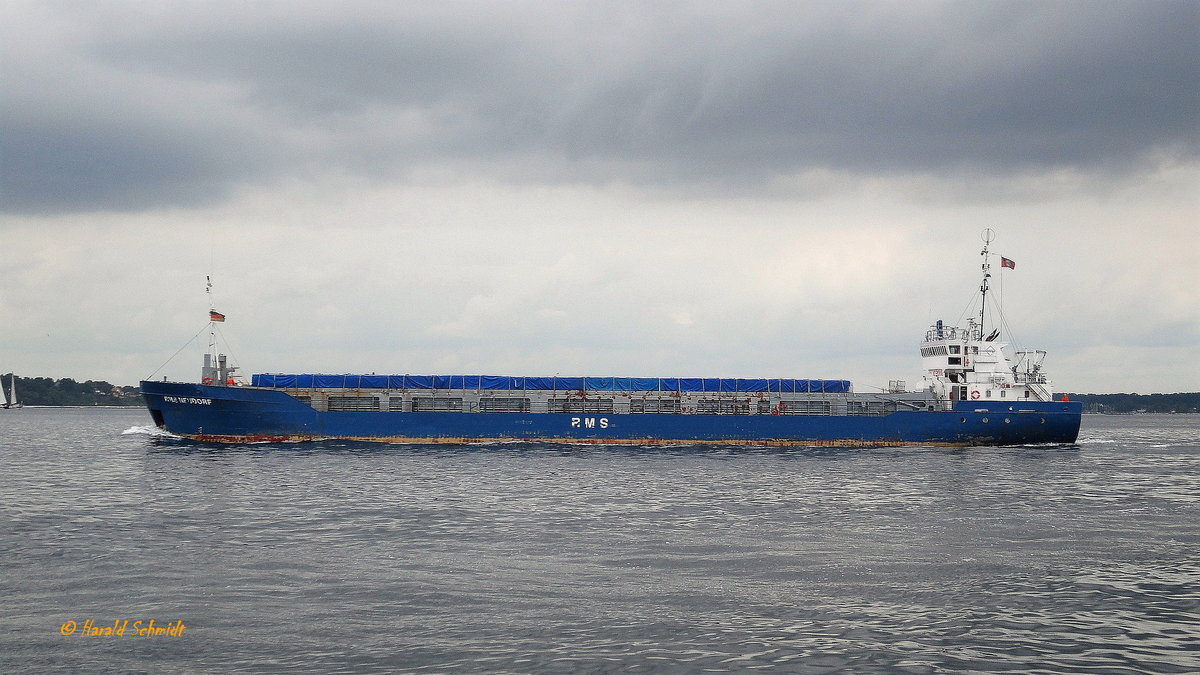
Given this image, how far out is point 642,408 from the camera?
8188 cm

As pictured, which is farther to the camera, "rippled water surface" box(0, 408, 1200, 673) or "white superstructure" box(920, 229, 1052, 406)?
"white superstructure" box(920, 229, 1052, 406)

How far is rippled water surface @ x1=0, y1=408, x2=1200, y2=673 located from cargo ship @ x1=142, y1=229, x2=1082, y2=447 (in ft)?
84.3

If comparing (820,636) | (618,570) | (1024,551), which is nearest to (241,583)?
(618,570)

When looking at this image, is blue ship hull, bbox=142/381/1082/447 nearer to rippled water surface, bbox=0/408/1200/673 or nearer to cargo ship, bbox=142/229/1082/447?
cargo ship, bbox=142/229/1082/447

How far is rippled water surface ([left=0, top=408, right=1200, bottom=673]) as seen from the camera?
1783 centimetres

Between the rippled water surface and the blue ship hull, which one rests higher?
the blue ship hull

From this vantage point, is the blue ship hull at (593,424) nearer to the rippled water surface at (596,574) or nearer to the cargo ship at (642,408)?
the cargo ship at (642,408)

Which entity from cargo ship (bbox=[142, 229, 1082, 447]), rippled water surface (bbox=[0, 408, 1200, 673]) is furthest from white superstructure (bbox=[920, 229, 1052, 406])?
rippled water surface (bbox=[0, 408, 1200, 673])

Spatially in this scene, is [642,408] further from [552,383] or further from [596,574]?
[596,574]

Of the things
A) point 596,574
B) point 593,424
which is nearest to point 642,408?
point 593,424

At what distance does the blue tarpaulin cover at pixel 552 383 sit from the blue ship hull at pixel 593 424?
5684 mm

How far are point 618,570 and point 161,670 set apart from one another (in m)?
12.3

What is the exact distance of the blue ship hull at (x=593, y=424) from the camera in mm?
74125

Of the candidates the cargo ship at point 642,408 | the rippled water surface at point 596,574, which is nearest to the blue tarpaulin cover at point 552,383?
the cargo ship at point 642,408
